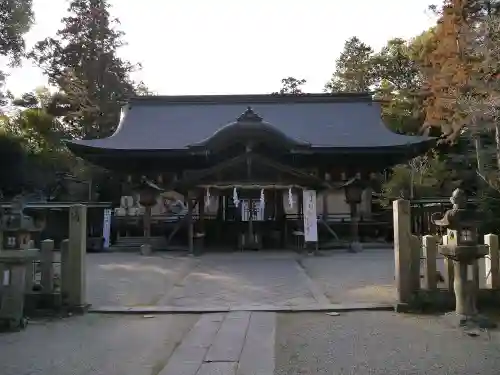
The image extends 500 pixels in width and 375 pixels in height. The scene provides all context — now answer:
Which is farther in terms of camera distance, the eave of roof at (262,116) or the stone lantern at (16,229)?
the eave of roof at (262,116)

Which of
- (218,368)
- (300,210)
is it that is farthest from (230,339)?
(300,210)

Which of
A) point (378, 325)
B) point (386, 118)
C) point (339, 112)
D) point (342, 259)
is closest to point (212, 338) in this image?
point (378, 325)

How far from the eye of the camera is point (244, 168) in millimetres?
15625

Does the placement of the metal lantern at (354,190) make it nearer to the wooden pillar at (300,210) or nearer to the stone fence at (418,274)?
the wooden pillar at (300,210)

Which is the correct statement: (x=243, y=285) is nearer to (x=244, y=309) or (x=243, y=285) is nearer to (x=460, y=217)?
(x=244, y=309)

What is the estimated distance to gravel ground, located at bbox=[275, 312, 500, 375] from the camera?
4270mm

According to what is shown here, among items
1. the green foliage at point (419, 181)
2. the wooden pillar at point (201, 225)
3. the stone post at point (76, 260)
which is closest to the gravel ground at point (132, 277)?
the stone post at point (76, 260)

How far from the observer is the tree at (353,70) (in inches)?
1457

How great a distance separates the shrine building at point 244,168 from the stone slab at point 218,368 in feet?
35.8

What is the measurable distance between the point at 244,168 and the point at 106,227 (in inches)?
222

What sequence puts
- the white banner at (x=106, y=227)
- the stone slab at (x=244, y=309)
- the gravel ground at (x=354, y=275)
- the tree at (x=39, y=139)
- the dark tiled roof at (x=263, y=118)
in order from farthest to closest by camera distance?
the tree at (x=39, y=139) → the dark tiled roof at (x=263, y=118) → the white banner at (x=106, y=227) → the gravel ground at (x=354, y=275) → the stone slab at (x=244, y=309)

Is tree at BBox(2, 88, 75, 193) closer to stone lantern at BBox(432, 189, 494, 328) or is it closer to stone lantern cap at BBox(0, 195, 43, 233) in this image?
stone lantern cap at BBox(0, 195, 43, 233)

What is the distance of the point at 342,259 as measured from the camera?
43.9ft

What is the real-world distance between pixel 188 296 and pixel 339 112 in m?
15.4
